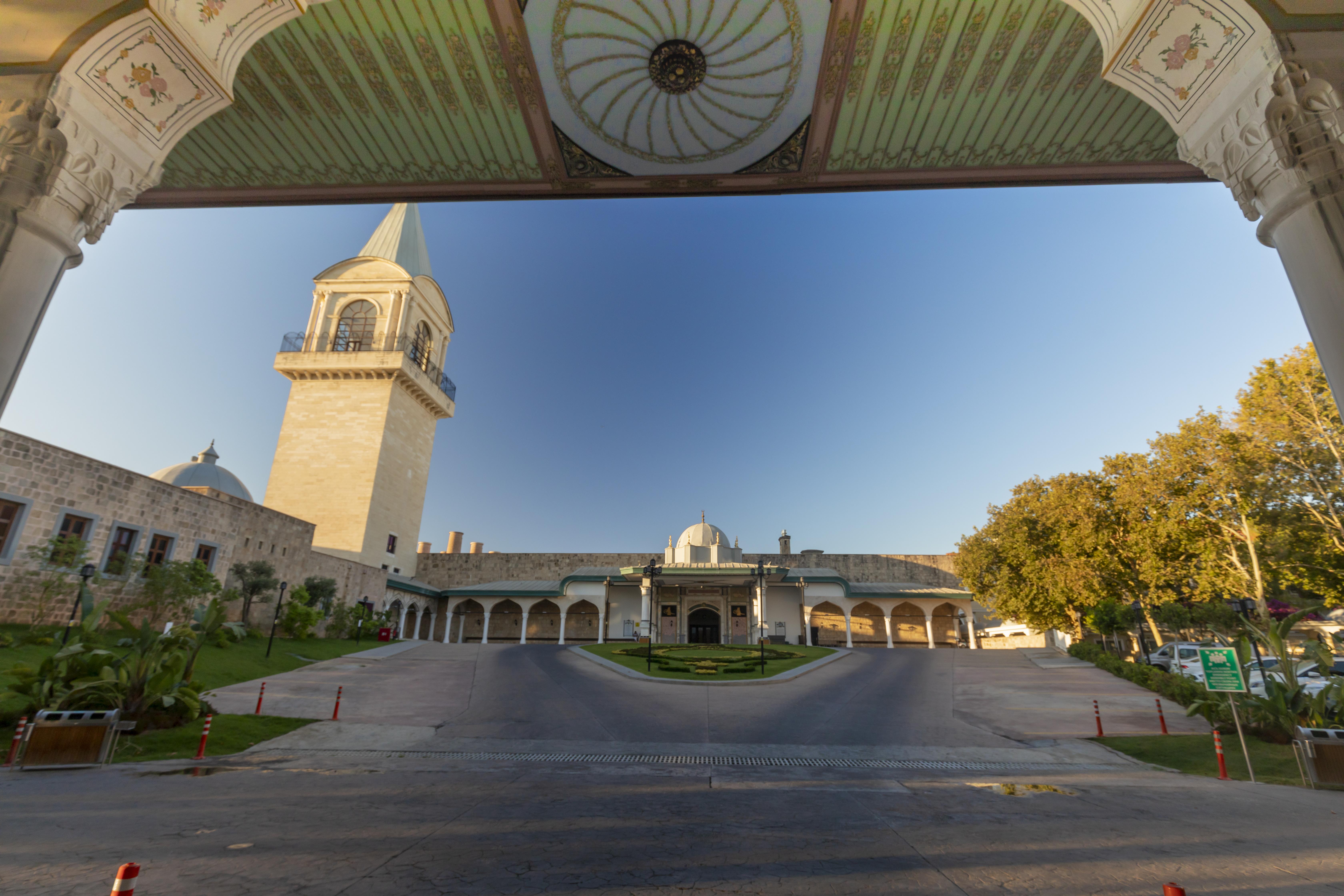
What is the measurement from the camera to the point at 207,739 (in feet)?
30.9

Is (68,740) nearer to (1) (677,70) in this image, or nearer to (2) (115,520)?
(1) (677,70)

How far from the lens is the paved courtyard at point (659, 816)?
14.0 ft

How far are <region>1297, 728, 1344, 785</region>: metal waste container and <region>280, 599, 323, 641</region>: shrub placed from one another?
27996 mm

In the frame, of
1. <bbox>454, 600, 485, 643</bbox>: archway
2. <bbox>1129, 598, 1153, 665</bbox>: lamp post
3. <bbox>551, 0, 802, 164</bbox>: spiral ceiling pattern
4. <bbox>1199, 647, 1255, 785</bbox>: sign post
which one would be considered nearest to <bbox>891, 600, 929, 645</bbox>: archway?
<bbox>1129, 598, 1153, 665</bbox>: lamp post

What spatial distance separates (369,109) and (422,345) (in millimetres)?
33818

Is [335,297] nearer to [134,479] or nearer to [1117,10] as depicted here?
[134,479]

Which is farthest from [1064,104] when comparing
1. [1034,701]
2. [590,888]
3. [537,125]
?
[1034,701]

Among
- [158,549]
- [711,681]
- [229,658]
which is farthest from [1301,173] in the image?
[158,549]

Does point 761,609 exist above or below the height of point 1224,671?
above

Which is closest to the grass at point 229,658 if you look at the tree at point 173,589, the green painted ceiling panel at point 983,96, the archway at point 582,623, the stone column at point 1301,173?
the tree at point 173,589

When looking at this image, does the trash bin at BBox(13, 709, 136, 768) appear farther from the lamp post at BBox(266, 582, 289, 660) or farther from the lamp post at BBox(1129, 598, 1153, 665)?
the lamp post at BBox(1129, 598, 1153, 665)

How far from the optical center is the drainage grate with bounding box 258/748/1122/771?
30.4ft

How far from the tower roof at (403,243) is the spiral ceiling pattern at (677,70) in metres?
34.1

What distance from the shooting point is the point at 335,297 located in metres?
36.3
